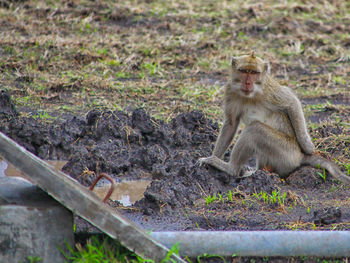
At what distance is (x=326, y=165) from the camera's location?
6.88 m

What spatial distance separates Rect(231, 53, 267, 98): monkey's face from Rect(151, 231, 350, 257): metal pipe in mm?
2667

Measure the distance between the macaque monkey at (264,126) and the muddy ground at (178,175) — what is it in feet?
0.55

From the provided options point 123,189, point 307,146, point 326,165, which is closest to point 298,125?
point 307,146

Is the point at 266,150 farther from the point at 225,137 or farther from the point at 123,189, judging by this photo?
the point at 123,189

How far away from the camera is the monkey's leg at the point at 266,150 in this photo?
6.92m

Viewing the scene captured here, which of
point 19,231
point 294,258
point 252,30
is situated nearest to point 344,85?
point 252,30

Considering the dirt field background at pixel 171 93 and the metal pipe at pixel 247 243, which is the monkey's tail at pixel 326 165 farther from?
the metal pipe at pixel 247 243

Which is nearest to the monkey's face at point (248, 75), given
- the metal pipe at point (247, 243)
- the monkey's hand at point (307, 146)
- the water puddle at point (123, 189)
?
the monkey's hand at point (307, 146)

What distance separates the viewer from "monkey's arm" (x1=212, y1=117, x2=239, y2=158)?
7465 mm

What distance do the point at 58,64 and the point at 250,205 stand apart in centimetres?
596

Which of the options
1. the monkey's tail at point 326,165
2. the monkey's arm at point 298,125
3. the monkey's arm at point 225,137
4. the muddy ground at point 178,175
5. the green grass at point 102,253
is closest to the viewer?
the green grass at point 102,253

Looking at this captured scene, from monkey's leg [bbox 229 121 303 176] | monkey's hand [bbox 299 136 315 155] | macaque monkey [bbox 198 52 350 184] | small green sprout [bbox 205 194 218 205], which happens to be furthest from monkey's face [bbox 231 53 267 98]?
small green sprout [bbox 205 194 218 205]

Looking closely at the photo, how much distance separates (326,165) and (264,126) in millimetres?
778

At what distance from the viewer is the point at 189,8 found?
593 inches
